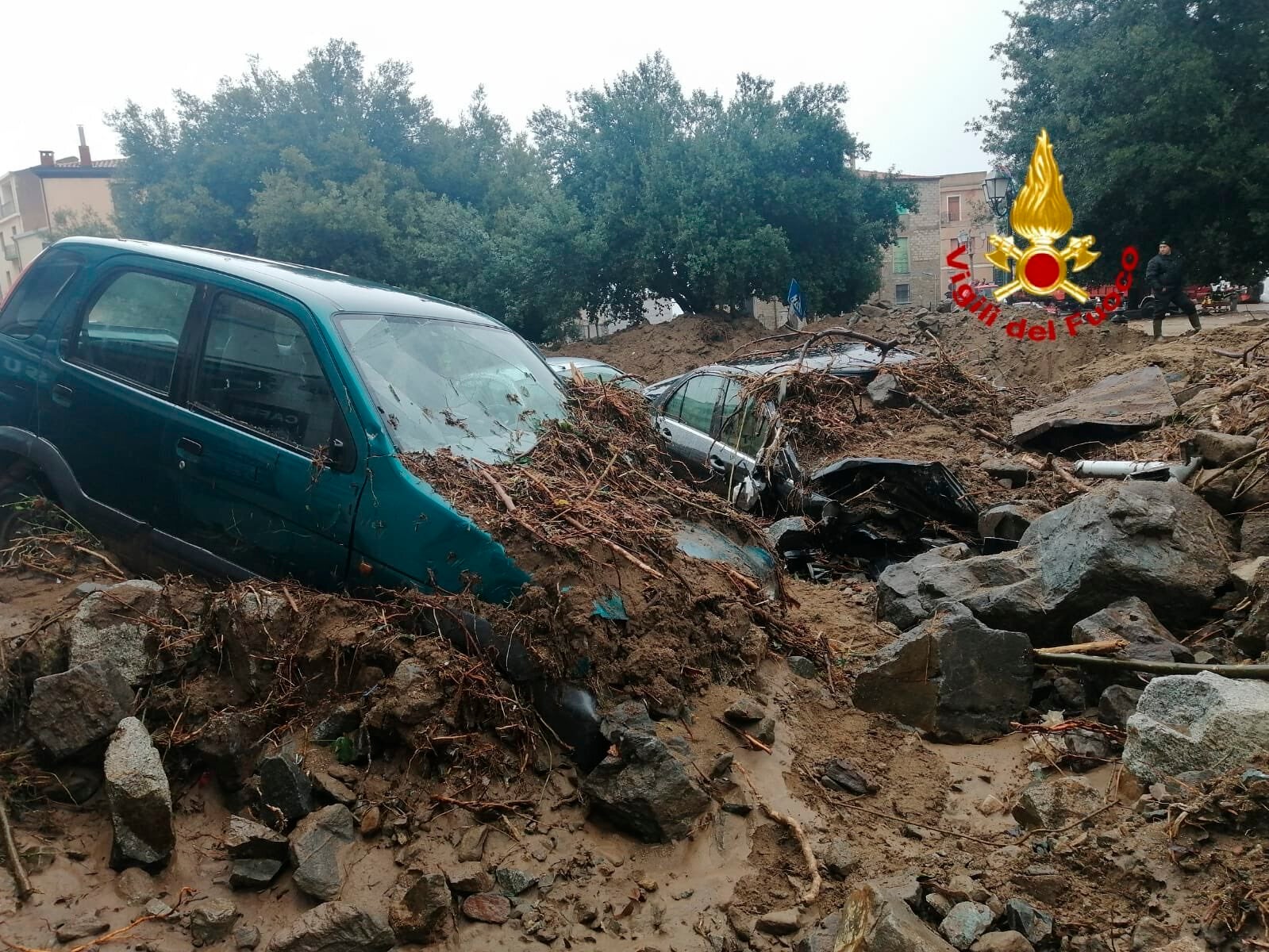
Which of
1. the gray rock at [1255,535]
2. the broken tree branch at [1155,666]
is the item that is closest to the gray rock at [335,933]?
the broken tree branch at [1155,666]

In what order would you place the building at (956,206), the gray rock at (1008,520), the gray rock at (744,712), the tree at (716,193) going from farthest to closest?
the building at (956,206) → the tree at (716,193) → the gray rock at (1008,520) → the gray rock at (744,712)

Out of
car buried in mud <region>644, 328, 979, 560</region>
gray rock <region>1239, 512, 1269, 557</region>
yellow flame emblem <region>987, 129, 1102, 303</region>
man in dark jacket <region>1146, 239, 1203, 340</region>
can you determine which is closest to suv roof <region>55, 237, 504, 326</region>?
car buried in mud <region>644, 328, 979, 560</region>

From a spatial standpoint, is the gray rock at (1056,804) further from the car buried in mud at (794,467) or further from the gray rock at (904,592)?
the car buried in mud at (794,467)

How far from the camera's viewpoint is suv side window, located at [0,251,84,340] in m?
4.75

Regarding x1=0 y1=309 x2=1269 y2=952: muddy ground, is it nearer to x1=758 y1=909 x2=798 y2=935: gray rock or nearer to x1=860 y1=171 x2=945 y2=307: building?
x1=758 y1=909 x2=798 y2=935: gray rock

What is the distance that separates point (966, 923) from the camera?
2.70 meters

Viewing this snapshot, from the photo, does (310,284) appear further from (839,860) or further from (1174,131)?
(1174,131)

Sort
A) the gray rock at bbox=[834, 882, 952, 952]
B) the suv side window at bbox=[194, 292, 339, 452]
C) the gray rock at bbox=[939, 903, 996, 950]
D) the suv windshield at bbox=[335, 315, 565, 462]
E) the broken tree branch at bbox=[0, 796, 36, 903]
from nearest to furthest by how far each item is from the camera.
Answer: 1. the gray rock at bbox=[834, 882, 952, 952]
2. the gray rock at bbox=[939, 903, 996, 950]
3. the broken tree branch at bbox=[0, 796, 36, 903]
4. the suv side window at bbox=[194, 292, 339, 452]
5. the suv windshield at bbox=[335, 315, 565, 462]

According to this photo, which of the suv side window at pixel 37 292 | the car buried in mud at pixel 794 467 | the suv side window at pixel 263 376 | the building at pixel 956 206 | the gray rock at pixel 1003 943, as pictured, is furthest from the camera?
the building at pixel 956 206

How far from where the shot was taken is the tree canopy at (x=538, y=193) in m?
23.3

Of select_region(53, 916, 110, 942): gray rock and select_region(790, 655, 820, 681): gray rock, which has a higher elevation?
select_region(53, 916, 110, 942): gray rock

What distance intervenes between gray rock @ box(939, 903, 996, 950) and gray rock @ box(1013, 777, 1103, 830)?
693 millimetres

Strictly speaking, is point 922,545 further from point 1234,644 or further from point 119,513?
point 119,513

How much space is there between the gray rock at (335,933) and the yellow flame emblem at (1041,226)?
17619 mm
